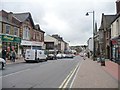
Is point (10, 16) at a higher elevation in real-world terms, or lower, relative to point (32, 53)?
higher

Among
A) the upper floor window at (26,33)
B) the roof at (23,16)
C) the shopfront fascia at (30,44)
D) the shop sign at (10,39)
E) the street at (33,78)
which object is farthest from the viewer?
the roof at (23,16)

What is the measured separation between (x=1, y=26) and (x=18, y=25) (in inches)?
386

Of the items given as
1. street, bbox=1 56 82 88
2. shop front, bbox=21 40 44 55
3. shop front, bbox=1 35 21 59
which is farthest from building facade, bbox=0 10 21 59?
street, bbox=1 56 82 88

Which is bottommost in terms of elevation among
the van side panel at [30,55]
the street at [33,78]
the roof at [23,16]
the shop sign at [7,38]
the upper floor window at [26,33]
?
the street at [33,78]

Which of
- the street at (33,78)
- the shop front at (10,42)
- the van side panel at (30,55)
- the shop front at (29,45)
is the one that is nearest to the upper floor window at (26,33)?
the shop front at (29,45)

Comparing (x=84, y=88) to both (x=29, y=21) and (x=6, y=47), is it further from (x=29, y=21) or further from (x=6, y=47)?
(x=29, y=21)

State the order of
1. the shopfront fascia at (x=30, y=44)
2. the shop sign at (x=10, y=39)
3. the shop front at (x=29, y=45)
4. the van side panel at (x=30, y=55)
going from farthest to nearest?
1. the shopfront fascia at (x=30, y=44)
2. the shop front at (x=29, y=45)
3. the shop sign at (x=10, y=39)
4. the van side panel at (x=30, y=55)

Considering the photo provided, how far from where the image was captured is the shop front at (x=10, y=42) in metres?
45.8

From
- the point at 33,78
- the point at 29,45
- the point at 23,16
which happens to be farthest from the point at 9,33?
the point at 33,78

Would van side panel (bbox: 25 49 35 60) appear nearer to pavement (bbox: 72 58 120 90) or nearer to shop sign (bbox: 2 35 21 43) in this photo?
shop sign (bbox: 2 35 21 43)

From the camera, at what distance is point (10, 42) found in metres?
48.7

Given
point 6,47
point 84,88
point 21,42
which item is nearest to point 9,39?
point 6,47

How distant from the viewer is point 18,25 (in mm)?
54406

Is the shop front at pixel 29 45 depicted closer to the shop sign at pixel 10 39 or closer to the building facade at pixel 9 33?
the building facade at pixel 9 33
